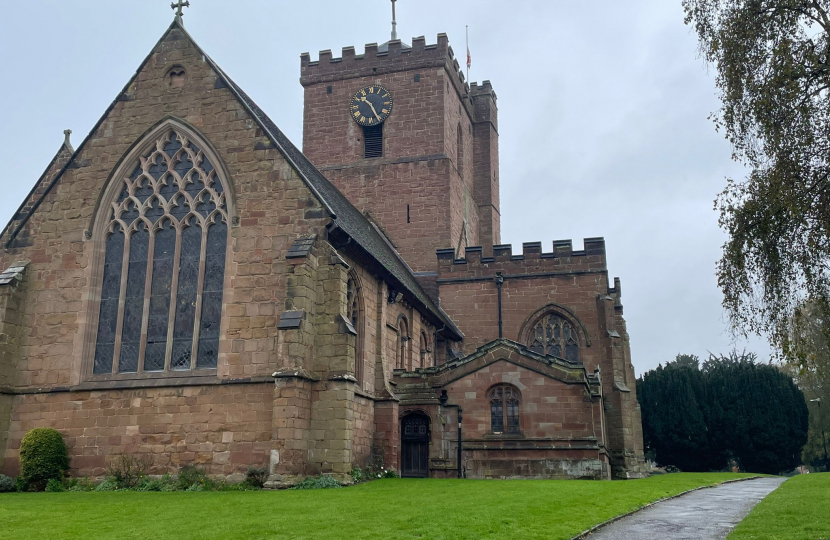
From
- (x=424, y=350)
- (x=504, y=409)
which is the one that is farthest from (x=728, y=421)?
(x=504, y=409)

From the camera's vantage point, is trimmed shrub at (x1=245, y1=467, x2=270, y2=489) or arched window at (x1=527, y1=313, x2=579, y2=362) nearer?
trimmed shrub at (x1=245, y1=467, x2=270, y2=489)

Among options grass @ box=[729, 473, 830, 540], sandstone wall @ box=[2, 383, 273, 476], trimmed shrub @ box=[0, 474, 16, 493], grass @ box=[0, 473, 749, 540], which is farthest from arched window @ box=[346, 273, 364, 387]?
grass @ box=[729, 473, 830, 540]

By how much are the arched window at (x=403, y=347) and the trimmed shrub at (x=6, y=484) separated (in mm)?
12148

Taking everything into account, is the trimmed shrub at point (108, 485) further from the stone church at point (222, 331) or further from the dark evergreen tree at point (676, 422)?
the dark evergreen tree at point (676, 422)

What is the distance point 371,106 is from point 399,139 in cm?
240

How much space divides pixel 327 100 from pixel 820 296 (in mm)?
30524

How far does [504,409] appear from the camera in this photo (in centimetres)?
2406

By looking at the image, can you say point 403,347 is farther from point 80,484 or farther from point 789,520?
point 789,520

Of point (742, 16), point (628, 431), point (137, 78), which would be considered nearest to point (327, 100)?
point (137, 78)

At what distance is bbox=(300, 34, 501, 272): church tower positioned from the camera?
121 feet

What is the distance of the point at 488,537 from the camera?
388 inches

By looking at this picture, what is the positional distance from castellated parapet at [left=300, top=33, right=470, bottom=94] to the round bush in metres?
25.8

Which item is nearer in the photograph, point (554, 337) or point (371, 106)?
point (554, 337)

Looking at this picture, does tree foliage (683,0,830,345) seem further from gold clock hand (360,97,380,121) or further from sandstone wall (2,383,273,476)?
gold clock hand (360,97,380,121)
